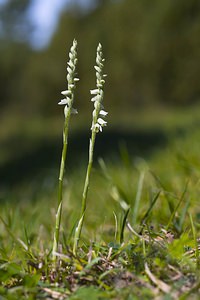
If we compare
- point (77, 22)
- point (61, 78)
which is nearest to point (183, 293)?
point (61, 78)

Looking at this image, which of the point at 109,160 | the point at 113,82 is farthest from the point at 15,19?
the point at 109,160

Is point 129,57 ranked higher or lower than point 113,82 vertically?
higher

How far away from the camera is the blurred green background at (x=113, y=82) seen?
12320mm

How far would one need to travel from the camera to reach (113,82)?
71.7ft

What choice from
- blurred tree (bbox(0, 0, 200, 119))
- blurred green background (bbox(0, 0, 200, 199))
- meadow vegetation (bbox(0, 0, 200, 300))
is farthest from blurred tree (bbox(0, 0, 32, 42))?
blurred tree (bbox(0, 0, 200, 119))

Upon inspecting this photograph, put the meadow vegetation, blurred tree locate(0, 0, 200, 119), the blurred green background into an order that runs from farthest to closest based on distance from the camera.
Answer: blurred tree locate(0, 0, 200, 119) → the blurred green background → the meadow vegetation

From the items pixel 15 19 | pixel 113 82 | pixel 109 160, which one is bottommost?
pixel 109 160

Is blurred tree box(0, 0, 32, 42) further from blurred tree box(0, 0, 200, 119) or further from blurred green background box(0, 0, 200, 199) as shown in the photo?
blurred tree box(0, 0, 200, 119)

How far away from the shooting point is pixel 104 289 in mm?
1174

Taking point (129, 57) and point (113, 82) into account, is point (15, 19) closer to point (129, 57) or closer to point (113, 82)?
point (113, 82)

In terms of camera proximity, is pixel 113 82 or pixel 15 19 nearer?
pixel 113 82

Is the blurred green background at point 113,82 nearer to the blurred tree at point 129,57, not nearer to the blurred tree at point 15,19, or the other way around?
the blurred tree at point 129,57

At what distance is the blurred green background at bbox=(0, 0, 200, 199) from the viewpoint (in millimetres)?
12320

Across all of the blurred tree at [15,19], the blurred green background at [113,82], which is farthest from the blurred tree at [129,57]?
the blurred tree at [15,19]
